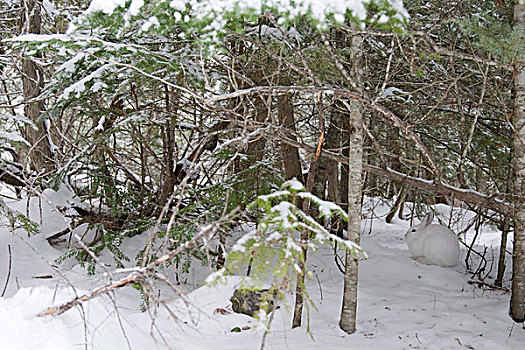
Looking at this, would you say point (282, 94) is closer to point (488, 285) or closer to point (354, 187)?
point (354, 187)

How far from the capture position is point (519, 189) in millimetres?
3643

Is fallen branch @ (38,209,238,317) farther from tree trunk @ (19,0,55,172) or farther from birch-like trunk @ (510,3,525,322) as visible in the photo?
tree trunk @ (19,0,55,172)

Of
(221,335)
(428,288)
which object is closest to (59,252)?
(221,335)

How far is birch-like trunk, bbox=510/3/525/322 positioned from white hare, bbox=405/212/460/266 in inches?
55.8

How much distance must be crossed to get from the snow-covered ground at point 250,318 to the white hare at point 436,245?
126mm

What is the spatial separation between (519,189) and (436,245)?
175 cm

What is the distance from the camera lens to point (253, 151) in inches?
235

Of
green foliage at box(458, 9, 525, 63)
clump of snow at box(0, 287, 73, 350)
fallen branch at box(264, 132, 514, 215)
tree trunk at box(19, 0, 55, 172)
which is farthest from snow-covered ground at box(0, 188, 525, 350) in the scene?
green foliage at box(458, 9, 525, 63)

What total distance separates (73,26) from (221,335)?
2480 millimetres

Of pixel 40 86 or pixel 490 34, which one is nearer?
pixel 490 34

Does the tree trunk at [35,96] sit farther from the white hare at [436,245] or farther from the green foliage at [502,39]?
the green foliage at [502,39]

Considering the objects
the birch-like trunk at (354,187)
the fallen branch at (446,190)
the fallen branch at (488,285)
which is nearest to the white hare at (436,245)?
the fallen branch at (488,285)

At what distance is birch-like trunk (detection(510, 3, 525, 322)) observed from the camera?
11.6 ft

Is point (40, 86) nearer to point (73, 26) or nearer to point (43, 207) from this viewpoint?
point (43, 207)
